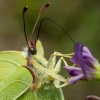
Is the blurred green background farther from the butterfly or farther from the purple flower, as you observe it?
the purple flower

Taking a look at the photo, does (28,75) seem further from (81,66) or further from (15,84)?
(81,66)

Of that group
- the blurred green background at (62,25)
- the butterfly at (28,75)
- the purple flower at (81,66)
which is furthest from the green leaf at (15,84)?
the blurred green background at (62,25)

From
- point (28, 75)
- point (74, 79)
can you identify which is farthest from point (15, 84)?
point (74, 79)

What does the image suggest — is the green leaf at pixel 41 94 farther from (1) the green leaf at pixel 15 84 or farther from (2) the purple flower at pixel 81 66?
(2) the purple flower at pixel 81 66

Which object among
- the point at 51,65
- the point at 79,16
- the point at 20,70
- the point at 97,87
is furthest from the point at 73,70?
the point at 79,16

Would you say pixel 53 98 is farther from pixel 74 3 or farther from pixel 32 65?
pixel 74 3

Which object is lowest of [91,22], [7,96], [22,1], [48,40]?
[7,96]

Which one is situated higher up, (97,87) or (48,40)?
(48,40)
